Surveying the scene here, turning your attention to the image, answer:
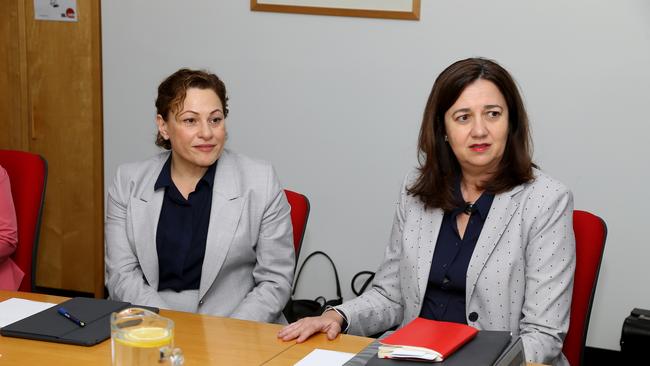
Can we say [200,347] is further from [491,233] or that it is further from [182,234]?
[491,233]

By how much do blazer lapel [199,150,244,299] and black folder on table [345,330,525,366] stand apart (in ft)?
3.21

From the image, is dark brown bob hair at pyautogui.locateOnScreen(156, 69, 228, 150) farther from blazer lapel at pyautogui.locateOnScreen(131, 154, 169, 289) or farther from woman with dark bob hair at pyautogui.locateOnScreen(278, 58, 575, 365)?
woman with dark bob hair at pyautogui.locateOnScreen(278, 58, 575, 365)

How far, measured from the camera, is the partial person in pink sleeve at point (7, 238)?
298 cm

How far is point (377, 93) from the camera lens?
158 inches

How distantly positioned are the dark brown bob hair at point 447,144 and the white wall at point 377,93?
127 centimetres

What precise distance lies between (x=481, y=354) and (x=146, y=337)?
27.3 inches

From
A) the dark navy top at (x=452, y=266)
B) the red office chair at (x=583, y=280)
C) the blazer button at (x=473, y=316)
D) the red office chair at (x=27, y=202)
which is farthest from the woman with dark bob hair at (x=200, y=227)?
the red office chair at (x=583, y=280)

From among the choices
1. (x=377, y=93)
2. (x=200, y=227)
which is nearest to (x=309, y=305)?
(x=377, y=93)

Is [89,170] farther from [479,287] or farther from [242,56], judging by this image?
[479,287]

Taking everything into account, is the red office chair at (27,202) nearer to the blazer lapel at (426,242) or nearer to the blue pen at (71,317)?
the blue pen at (71,317)

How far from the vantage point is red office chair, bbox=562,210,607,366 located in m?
2.43

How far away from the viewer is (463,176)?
8.62ft

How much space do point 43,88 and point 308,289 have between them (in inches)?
71.6

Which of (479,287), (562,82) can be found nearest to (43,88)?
(562,82)
